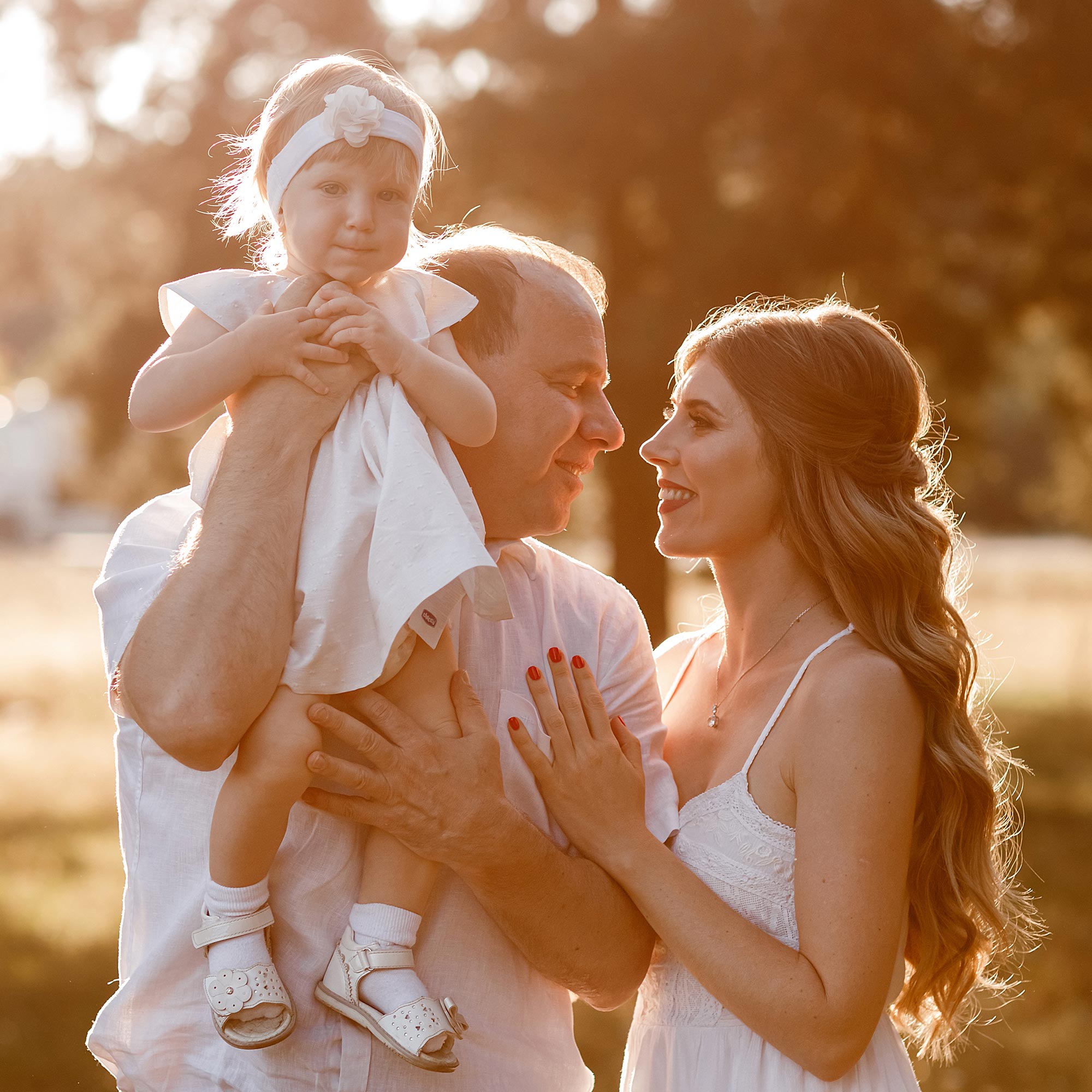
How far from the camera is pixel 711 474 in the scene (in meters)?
2.95

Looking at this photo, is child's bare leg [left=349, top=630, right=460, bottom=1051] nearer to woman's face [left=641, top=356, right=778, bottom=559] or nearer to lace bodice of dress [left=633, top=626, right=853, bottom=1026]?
lace bodice of dress [left=633, top=626, right=853, bottom=1026]

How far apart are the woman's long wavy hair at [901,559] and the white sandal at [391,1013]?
105 cm

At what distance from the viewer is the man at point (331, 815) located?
2.35 meters

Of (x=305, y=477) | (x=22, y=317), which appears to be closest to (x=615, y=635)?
(x=305, y=477)

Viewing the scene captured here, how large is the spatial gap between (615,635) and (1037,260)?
6901 millimetres

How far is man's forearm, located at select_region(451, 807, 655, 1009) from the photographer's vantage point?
8.31 ft

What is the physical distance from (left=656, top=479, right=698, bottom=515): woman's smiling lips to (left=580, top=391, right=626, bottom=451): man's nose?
0.50 ft

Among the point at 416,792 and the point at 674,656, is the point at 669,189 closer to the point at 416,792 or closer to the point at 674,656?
the point at 674,656

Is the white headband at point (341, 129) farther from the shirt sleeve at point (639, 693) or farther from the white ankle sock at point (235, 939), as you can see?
the white ankle sock at point (235, 939)

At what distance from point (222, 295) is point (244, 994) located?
51.8 inches

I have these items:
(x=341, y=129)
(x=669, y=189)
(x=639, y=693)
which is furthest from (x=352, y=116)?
(x=669, y=189)

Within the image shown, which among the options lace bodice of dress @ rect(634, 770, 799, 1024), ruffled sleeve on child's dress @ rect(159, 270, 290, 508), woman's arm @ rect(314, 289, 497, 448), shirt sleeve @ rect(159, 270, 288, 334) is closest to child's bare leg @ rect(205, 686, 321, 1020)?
ruffled sleeve on child's dress @ rect(159, 270, 290, 508)

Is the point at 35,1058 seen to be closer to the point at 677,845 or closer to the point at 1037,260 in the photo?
the point at 677,845

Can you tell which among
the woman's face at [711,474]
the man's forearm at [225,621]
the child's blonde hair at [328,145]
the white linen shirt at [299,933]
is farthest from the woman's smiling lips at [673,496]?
the man's forearm at [225,621]
